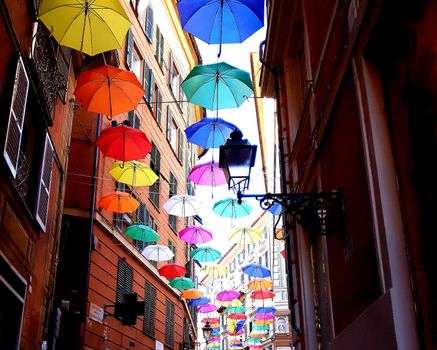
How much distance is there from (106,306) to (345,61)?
1294 cm

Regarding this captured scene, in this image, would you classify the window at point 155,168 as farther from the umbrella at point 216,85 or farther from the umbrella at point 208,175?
the umbrella at point 216,85

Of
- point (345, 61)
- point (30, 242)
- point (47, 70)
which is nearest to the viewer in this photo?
point (345, 61)

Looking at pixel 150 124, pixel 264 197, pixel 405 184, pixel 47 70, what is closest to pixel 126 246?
pixel 150 124

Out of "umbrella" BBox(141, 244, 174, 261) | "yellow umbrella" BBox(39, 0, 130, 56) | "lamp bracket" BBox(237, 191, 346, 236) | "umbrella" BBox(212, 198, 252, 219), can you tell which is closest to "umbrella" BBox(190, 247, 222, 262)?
"umbrella" BBox(141, 244, 174, 261)

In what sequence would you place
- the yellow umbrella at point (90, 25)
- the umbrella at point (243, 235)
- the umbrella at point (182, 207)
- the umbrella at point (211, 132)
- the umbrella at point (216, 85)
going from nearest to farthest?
the yellow umbrella at point (90, 25) < the umbrella at point (216, 85) < the umbrella at point (211, 132) < the umbrella at point (182, 207) < the umbrella at point (243, 235)

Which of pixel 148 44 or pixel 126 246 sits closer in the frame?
pixel 126 246

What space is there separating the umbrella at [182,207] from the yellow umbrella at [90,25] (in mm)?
9796

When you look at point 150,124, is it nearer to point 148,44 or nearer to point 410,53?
point 148,44

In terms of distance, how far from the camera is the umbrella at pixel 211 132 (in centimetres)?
1481

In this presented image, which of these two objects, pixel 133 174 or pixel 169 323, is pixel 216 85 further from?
pixel 169 323

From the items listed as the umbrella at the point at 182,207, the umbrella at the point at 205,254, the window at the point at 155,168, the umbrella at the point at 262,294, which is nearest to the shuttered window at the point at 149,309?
the umbrella at the point at 205,254

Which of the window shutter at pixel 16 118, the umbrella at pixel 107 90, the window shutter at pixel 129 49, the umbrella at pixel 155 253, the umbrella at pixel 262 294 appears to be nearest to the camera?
the window shutter at pixel 16 118

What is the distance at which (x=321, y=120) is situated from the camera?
7.81 m

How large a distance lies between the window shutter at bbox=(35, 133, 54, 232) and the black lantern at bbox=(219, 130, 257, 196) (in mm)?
4040
